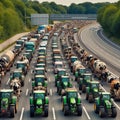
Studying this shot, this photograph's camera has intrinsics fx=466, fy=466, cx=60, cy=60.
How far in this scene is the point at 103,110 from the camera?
153ft

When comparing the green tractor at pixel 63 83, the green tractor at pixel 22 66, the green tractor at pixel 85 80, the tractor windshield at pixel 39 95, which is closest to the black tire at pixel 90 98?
the green tractor at pixel 63 83

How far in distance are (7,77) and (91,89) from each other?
2683cm

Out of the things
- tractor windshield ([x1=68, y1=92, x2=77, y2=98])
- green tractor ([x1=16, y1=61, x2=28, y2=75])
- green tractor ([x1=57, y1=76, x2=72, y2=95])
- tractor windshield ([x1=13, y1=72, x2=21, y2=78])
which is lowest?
green tractor ([x1=16, y1=61, x2=28, y2=75])

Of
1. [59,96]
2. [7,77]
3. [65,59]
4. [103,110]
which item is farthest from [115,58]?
[103,110]

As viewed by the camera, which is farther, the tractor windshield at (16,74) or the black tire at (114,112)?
the tractor windshield at (16,74)

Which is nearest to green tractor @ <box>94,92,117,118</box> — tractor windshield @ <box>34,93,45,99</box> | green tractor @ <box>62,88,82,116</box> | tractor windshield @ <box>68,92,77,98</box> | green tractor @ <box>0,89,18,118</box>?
green tractor @ <box>62,88,82,116</box>

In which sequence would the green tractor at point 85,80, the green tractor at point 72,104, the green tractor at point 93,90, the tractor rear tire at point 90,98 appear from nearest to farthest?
1. the green tractor at point 72,104
2. the green tractor at point 93,90
3. the tractor rear tire at point 90,98
4. the green tractor at point 85,80

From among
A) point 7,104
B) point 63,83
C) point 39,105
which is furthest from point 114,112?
point 63,83

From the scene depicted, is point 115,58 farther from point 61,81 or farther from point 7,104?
point 7,104

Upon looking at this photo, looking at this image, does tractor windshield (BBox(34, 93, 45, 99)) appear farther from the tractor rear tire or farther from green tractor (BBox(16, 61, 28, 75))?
green tractor (BBox(16, 61, 28, 75))

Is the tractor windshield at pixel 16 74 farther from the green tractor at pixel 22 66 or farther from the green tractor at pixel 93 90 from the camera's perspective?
the green tractor at pixel 93 90

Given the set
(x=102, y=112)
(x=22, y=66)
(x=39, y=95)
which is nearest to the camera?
(x=102, y=112)

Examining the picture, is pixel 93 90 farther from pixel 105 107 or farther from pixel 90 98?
pixel 105 107

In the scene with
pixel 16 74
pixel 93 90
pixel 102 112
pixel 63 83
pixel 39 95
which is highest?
pixel 39 95
